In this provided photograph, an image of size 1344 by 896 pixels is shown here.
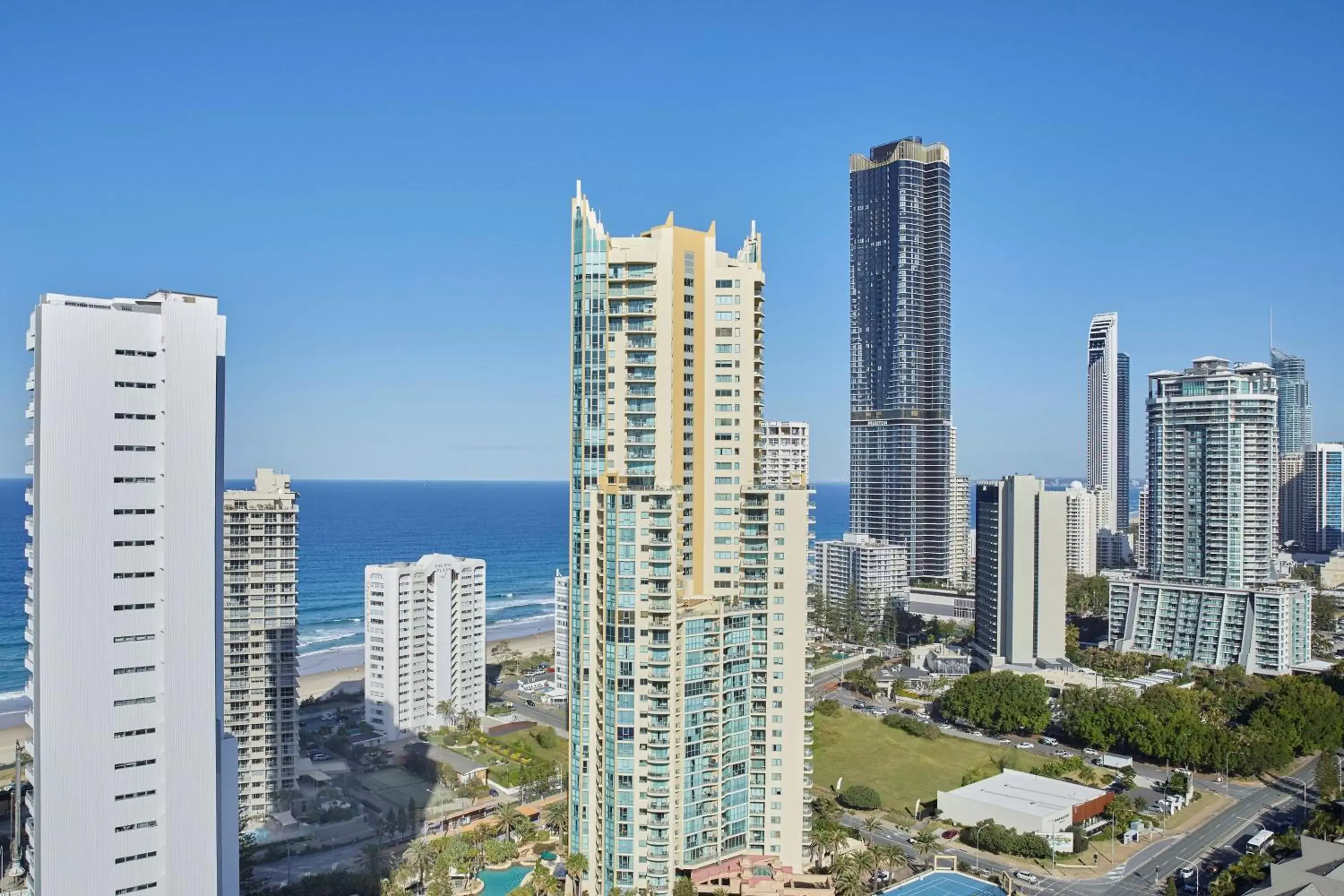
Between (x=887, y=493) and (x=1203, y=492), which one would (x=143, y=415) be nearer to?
(x=1203, y=492)

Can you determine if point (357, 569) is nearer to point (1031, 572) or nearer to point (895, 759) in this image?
point (1031, 572)

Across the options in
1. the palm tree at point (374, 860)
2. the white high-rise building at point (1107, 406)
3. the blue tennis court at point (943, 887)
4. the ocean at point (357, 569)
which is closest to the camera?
the blue tennis court at point (943, 887)

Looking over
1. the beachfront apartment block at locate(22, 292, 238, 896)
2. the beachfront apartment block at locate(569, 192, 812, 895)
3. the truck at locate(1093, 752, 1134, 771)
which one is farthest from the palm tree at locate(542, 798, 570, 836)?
the truck at locate(1093, 752, 1134, 771)

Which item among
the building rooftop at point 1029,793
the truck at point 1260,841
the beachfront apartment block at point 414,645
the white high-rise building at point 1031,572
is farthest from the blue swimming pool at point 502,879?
the white high-rise building at point 1031,572

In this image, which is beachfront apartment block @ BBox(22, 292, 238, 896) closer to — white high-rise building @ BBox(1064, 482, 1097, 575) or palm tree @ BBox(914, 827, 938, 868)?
palm tree @ BBox(914, 827, 938, 868)

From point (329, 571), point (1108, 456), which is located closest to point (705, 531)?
point (329, 571)

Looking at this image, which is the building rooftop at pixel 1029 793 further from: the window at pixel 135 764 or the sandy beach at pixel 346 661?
the sandy beach at pixel 346 661
